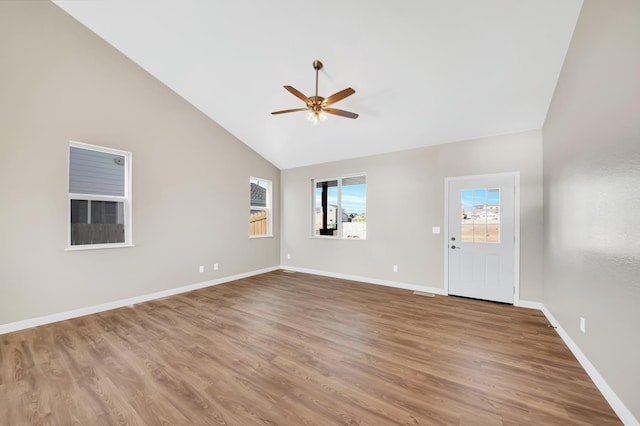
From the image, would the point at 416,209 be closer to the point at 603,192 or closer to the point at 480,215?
the point at 480,215

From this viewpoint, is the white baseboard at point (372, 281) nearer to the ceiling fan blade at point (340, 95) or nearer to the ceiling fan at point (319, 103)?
the ceiling fan at point (319, 103)

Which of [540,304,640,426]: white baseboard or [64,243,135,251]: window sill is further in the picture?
Answer: [64,243,135,251]: window sill

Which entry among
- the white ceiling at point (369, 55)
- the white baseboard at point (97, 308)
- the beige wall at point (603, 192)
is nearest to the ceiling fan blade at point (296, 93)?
the white ceiling at point (369, 55)

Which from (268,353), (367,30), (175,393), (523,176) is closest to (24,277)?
(175,393)

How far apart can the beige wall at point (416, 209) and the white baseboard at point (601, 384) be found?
4.11ft

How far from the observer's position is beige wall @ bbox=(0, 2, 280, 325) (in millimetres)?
2930

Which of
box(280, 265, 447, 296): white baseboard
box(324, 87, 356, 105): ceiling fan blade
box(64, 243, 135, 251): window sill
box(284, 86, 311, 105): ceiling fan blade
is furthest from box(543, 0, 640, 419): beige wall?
box(64, 243, 135, 251): window sill

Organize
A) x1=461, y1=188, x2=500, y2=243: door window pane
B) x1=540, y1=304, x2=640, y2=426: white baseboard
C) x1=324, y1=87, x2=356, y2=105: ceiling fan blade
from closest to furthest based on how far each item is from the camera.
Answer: x1=540, y1=304, x2=640, y2=426: white baseboard, x1=324, y1=87, x2=356, y2=105: ceiling fan blade, x1=461, y1=188, x2=500, y2=243: door window pane

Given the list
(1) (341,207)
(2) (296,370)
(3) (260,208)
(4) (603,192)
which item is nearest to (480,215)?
(4) (603,192)

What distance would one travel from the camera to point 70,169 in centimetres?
338

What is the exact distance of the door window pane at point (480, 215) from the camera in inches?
156

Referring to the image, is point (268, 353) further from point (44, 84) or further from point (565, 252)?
point (44, 84)

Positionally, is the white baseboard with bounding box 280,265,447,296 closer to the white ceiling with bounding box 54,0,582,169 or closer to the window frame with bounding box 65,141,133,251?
the white ceiling with bounding box 54,0,582,169

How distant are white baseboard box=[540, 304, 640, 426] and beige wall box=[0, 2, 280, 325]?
5275 mm
